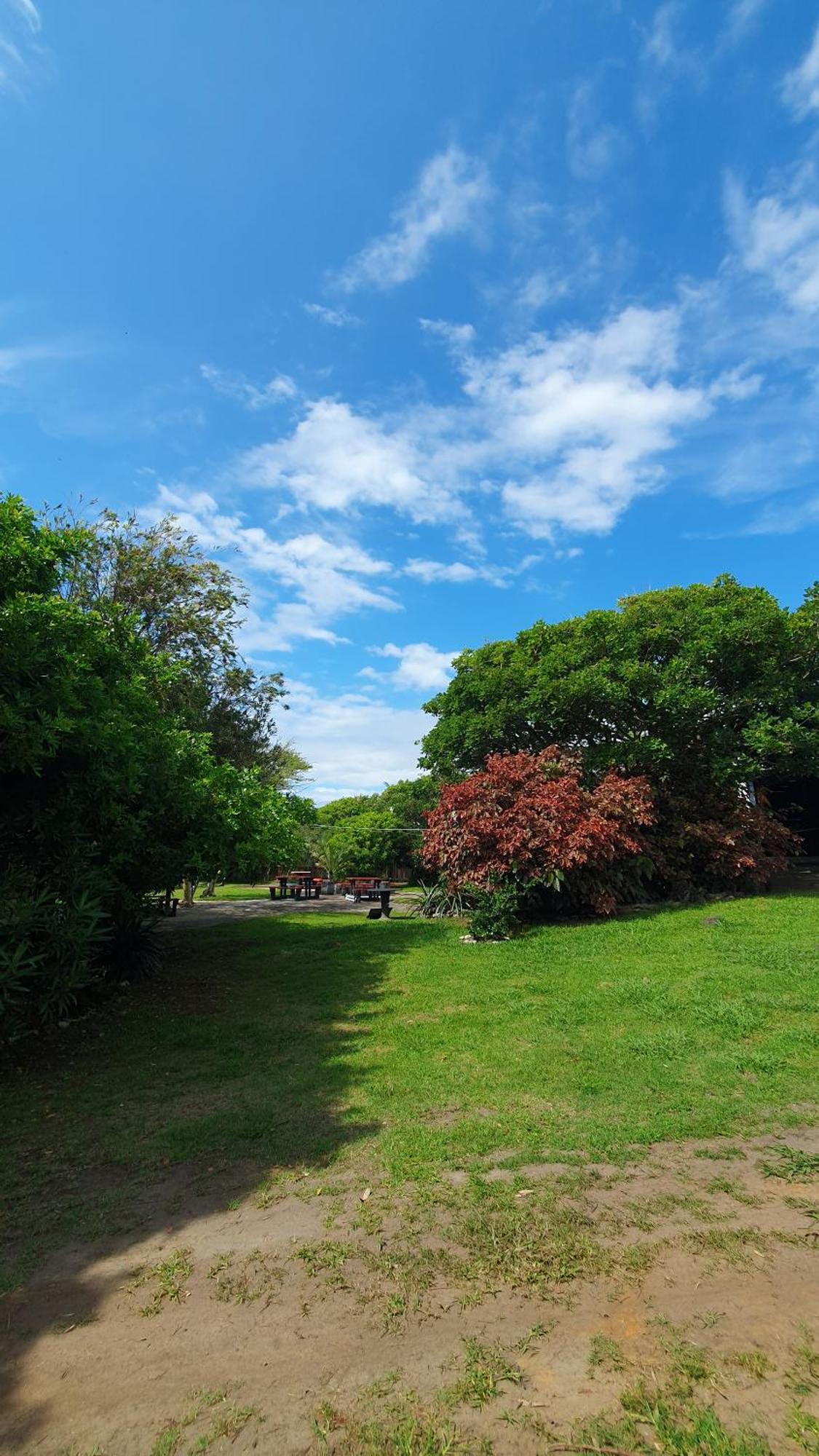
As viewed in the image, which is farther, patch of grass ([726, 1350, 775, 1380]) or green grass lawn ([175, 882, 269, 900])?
green grass lawn ([175, 882, 269, 900])

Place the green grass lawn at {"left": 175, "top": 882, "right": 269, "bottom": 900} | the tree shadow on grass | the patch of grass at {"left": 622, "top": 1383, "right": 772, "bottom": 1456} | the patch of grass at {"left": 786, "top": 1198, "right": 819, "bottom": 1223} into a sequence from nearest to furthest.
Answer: the patch of grass at {"left": 622, "top": 1383, "right": 772, "bottom": 1456}, the tree shadow on grass, the patch of grass at {"left": 786, "top": 1198, "right": 819, "bottom": 1223}, the green grass lawn at {"left": 175, "top": 882, "right": 269, "bottom": 900}

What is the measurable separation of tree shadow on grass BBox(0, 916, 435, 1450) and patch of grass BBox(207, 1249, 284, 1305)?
0.41m

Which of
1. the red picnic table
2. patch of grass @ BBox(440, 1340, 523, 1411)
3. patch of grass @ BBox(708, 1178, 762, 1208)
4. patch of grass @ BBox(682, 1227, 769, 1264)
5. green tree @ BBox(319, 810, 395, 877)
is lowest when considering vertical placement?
patch of grass @ BBox(708, 1178, 762, 1208)

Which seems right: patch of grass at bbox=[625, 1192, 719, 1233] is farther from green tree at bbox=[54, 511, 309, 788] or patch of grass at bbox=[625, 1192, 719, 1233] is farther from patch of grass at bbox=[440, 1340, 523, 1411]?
green tree at bbox=[54, 511, 309, 788]

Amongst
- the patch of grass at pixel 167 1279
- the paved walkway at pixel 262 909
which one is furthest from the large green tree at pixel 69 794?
the paved walkway at pixel 262 909

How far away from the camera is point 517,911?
1128 centimetres

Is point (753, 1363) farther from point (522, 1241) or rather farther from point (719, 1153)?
point (719, 1153)

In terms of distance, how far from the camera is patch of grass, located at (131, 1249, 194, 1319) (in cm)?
246

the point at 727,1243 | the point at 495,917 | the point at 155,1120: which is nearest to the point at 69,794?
the point at 155,1120

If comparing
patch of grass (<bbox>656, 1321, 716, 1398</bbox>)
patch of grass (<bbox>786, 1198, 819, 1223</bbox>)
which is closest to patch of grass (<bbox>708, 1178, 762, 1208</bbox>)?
patch of grass (<bbox>786, 1198, 819, 1223</bbox>)

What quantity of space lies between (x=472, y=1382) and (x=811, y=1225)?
1676 mm

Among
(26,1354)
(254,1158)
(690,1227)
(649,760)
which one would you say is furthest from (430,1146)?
(649,760)

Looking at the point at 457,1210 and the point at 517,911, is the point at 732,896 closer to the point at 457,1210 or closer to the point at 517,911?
the point at 517,911

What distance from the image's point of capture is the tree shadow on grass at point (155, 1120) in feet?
9.02
